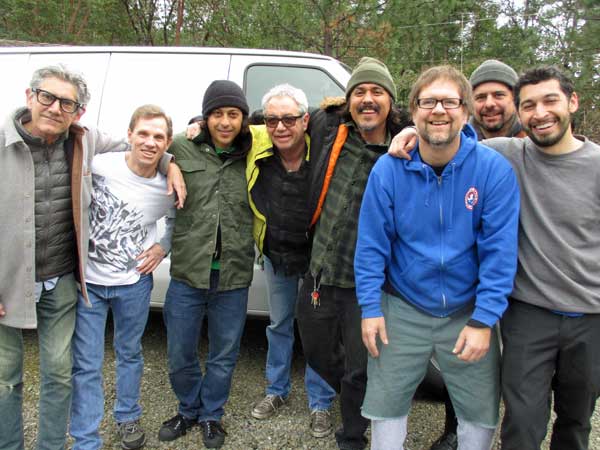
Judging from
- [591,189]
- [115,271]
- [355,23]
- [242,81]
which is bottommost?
[115,271]

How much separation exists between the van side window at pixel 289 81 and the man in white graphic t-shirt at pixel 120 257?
1.13 metres

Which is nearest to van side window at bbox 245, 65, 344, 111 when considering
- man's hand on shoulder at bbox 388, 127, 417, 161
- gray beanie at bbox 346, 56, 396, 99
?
gray beanie at bbox 346, 56, 396, 99

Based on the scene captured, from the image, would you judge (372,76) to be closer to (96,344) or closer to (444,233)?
(444,233)

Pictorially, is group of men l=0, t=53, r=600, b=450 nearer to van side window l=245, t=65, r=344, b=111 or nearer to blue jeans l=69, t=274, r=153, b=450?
blue jeans l=69, t=274, r=153, b=450

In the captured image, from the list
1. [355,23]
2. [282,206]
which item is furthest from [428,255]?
[355,23]

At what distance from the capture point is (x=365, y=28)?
715 centimetres

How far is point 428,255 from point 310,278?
0.80 metres

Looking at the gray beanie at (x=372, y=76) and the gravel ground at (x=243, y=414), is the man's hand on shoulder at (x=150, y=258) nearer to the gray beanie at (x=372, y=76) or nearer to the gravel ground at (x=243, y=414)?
the gravel ground at (x=243, y=414)

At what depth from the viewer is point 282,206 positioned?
9.16 feet

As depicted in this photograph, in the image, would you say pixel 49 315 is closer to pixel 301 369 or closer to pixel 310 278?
pixel 310 278

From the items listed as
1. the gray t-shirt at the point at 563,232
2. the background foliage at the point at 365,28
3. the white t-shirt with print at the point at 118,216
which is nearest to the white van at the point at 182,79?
the white t-shirt with print at the point at 118,216

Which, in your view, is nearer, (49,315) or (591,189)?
(591,189)

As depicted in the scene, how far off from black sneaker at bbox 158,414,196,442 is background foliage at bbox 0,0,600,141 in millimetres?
5384

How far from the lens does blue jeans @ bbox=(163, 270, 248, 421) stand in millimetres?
2795
